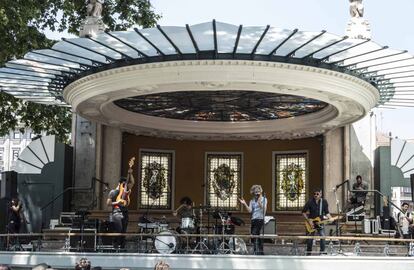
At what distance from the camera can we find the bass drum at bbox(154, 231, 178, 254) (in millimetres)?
13820

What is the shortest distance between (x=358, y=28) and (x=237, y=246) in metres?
8.19

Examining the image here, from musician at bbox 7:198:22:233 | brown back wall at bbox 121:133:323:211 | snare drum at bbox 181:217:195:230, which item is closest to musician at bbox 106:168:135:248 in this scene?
snare drum at bbox 181:217:195:230

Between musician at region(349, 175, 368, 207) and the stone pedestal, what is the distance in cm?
398

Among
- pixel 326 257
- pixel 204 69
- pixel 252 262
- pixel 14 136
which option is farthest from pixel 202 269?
pixel 14 136

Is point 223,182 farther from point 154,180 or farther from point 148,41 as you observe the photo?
point 148,41

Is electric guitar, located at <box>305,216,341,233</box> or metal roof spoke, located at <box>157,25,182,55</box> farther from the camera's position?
electric guitar, located at <box>305,216,341,233</box>

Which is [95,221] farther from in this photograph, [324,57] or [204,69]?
[324,57]

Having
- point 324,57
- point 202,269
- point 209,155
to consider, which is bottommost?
point 202,269

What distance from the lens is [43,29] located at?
24703mm

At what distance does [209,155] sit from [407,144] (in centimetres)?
652

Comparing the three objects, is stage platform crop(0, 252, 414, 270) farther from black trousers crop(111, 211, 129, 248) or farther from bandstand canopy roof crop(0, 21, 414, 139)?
bandstand canopy roof crop(0, 21, 414, 139)

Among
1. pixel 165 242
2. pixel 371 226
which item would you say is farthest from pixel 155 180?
pixel 165 242

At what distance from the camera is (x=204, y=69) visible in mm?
15234

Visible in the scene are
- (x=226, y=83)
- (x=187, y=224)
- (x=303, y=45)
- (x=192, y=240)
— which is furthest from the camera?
(x=226, y=83)
